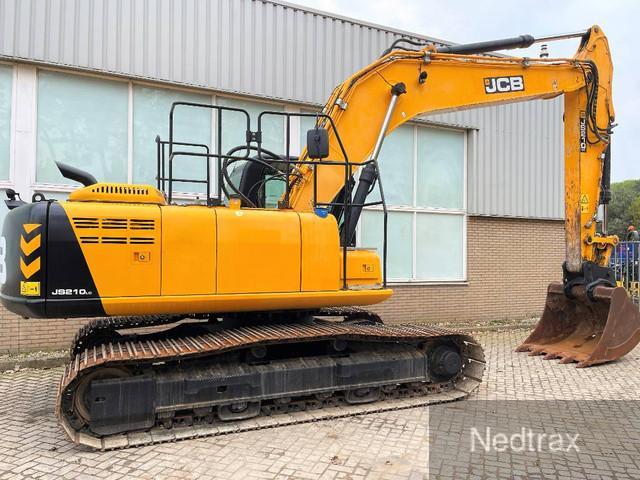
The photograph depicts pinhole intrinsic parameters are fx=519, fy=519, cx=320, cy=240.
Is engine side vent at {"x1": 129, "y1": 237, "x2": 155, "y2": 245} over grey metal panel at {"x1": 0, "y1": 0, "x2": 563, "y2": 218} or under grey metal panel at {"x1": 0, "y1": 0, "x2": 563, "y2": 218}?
under

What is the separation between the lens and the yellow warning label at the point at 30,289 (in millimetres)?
4246

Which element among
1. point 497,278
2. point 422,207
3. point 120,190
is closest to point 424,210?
point 422,207

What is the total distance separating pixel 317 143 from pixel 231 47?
4.59 meters

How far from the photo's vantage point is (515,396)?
568cm

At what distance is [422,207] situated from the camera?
10492 mm

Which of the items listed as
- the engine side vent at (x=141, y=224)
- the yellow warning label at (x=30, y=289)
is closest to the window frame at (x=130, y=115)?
→ the engine side vent at (x=141, y=224)

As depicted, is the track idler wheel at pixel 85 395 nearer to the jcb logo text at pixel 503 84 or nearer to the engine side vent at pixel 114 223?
the engine side vent at pixel 114 223

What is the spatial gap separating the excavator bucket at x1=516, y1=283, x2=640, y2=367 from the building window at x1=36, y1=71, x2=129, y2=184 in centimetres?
685

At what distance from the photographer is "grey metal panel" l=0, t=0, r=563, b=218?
24.5 ft

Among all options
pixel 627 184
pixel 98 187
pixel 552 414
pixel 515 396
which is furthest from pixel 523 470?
pixel 627 184

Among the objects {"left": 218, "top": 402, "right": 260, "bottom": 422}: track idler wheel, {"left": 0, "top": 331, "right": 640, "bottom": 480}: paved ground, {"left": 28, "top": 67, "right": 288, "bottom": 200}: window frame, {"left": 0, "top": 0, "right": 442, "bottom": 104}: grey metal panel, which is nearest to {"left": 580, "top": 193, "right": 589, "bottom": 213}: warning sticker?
{"left": 0, "top": 331, "right": 640, "bottom": 480}: paved ground

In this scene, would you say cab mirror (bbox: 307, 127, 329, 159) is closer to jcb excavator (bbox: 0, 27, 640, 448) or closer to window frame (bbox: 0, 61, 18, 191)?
jcb excavator (bbox: 0, 27, 640, 448)

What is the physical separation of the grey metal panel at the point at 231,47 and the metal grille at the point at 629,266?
377 cm

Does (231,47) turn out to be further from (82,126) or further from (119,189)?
(119,189)
